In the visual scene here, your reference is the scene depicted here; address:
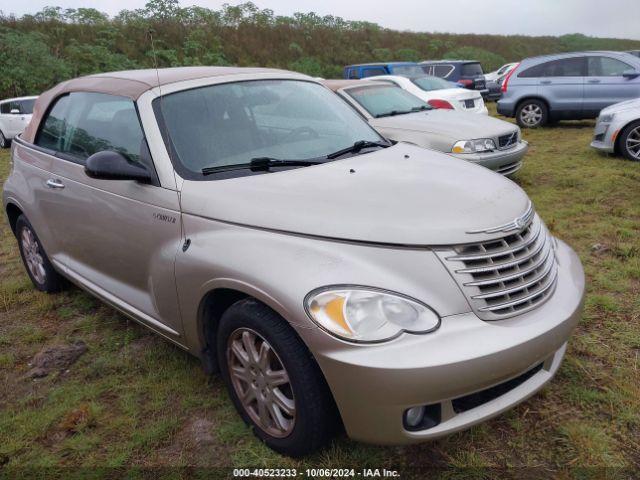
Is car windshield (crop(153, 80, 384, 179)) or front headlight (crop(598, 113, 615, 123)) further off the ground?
car windshield (crop(153, 80, 384, 179))

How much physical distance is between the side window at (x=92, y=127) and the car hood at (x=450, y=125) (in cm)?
421

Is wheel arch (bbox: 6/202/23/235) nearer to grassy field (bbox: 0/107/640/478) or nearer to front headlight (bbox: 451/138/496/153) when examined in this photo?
grassy field (bbox: 0/107/640/478)

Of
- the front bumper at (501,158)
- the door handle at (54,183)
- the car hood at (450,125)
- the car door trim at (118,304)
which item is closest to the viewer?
the car door trim at (118,304)

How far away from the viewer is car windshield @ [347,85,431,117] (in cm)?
771

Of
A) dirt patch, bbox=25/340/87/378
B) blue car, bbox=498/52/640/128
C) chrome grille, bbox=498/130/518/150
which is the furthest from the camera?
blue car, bbox=498/52/640/128

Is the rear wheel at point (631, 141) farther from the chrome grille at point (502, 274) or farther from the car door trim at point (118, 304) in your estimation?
the car door trim at point (118, 304)

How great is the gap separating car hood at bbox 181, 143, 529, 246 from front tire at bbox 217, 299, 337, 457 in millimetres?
438

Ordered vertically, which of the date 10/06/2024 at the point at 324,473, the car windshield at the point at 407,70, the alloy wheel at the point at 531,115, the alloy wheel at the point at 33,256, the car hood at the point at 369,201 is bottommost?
the alloy wheel at the point at 531,115

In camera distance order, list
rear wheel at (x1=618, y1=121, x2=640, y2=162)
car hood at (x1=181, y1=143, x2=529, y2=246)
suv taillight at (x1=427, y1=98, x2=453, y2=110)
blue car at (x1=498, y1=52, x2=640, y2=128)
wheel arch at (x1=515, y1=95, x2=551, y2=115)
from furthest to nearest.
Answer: wheel arch at (x1=515, y1=95, x2=551, y2=115)
blue car at (x1=498, y1=52, x2=640, y2=128)
suv taillight at (x1=427, y1=98, x2=453, y2=110)
rear wheel at (x1=618, y1=121, x2=640, y2=162)
car hood at (x1=181, y1=143, x2=529, y2=246)

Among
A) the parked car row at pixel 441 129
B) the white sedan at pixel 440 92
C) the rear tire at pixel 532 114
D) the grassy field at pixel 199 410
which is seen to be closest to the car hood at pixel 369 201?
the grassy field at pixel 199 410

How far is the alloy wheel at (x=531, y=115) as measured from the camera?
480 inches

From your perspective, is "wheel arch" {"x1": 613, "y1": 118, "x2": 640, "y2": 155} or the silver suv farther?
"wheel arch" {"x1": 613, "y1": 118, "x2": 640, "y2": 155}

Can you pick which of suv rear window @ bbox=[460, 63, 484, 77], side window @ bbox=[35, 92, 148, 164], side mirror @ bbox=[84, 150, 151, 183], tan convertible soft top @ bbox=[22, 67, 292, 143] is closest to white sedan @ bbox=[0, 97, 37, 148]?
side window @ bbox=[35, 92, 148, 164]

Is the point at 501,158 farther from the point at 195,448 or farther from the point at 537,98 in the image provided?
the point at 537,98
